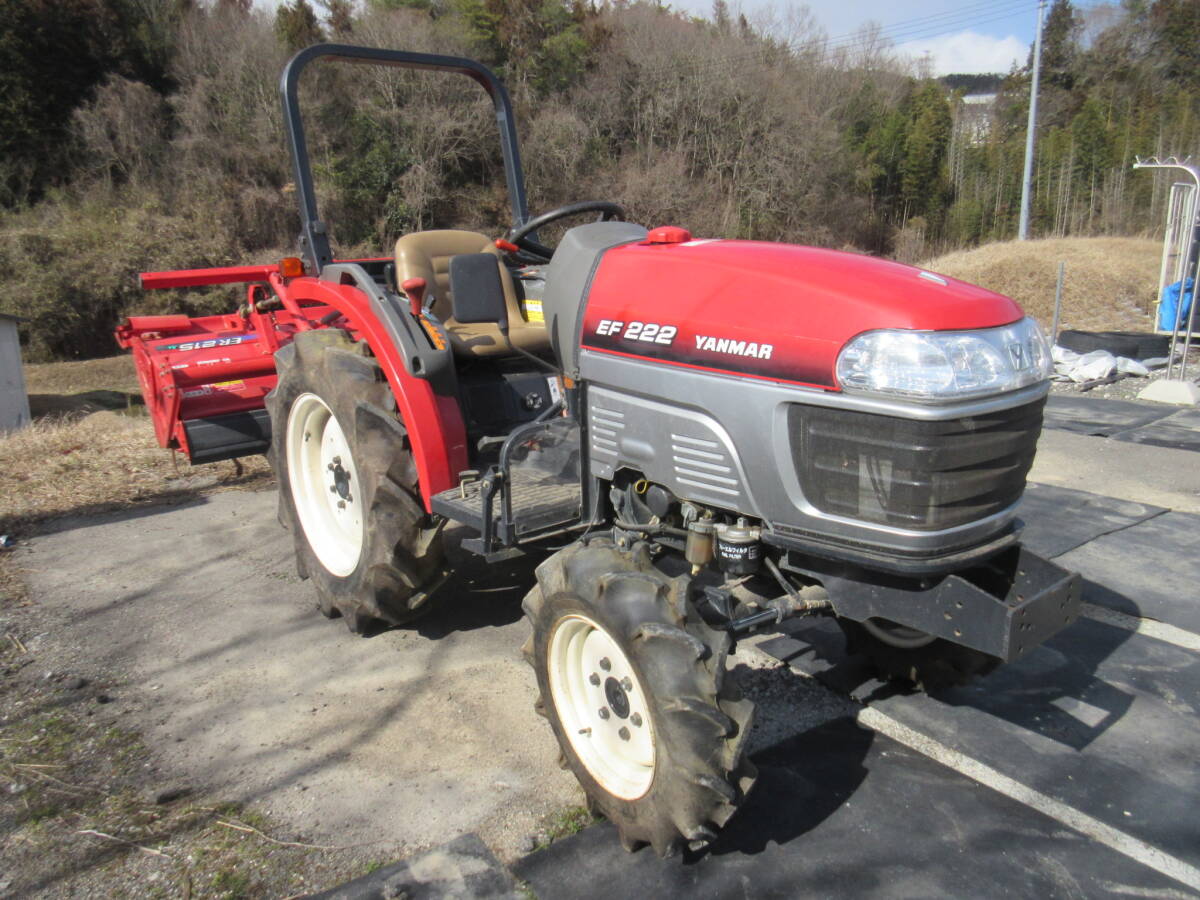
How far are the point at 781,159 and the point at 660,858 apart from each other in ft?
80.8

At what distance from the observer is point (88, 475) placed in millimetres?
5766

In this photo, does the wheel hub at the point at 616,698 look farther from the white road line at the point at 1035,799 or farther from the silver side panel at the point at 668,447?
the white road line at the point at 1035,799

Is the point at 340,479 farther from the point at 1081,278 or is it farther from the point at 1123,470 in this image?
the point at 1081,278

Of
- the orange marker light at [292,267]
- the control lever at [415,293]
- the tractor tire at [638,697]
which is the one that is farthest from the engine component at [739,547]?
the orange marker light at [292,267]

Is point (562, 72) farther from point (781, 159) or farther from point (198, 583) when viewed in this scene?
point (198, 583)

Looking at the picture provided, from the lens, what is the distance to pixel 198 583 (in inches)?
164

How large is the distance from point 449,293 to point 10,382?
908 cm

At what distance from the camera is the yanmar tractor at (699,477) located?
2086mm

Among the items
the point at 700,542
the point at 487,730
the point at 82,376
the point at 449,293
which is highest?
the point at 449,293

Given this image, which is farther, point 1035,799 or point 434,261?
point 434,261

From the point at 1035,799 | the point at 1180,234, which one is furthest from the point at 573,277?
the point at 1180,234

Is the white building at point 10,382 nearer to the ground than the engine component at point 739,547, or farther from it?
nearer to the ground

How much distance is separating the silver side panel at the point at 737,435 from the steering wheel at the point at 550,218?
0.90 metres

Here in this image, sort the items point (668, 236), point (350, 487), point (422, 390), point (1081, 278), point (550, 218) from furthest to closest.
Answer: point (1081, 278)
point (350, 487)
point (550, 218)
point (422, 390)
point (668, 236)
